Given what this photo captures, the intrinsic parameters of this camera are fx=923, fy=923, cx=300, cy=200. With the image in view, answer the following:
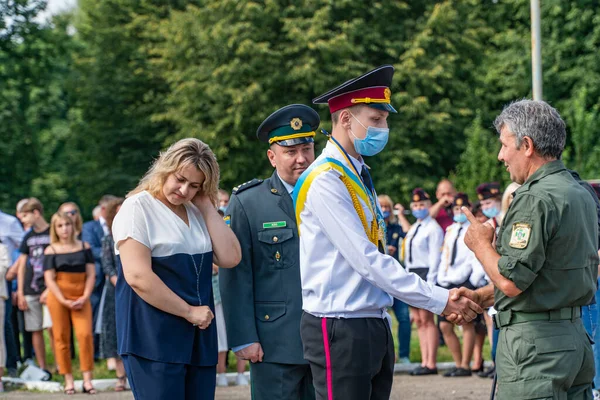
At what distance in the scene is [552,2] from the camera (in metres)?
28.6

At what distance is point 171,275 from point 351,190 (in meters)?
1.21

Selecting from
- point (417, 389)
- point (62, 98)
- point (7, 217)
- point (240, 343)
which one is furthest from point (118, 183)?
point (240, 343)

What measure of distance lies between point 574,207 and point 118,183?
32292 mm

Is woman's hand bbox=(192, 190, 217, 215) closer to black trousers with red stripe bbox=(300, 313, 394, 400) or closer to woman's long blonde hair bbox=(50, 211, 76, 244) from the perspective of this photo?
black trousers with red stripe bbox=(300, 313, 394, 400)

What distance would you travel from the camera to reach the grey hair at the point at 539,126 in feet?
14.7

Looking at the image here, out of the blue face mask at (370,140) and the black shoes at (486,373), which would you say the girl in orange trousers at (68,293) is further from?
the blue face mask at (370,140)

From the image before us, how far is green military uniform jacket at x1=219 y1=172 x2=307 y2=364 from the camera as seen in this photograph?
5.37 meters

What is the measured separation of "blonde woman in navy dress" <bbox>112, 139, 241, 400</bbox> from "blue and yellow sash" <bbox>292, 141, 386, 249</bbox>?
79 cm

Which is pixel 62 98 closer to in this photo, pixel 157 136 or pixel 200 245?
pixel 157 136

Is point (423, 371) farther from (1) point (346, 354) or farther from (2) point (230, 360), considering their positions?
(1) point (346, 354)

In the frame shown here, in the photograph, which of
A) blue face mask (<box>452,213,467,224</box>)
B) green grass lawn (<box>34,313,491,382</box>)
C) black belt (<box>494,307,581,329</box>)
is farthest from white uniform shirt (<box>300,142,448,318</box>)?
green grass lawn (<box>34,313,491,382</box>)

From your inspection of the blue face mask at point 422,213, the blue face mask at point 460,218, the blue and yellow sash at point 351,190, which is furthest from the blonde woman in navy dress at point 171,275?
the blue face mask at point 422,213

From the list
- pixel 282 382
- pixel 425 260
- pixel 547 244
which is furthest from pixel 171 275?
pixel 425 260

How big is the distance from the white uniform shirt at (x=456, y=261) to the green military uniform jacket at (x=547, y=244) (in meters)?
6.19
